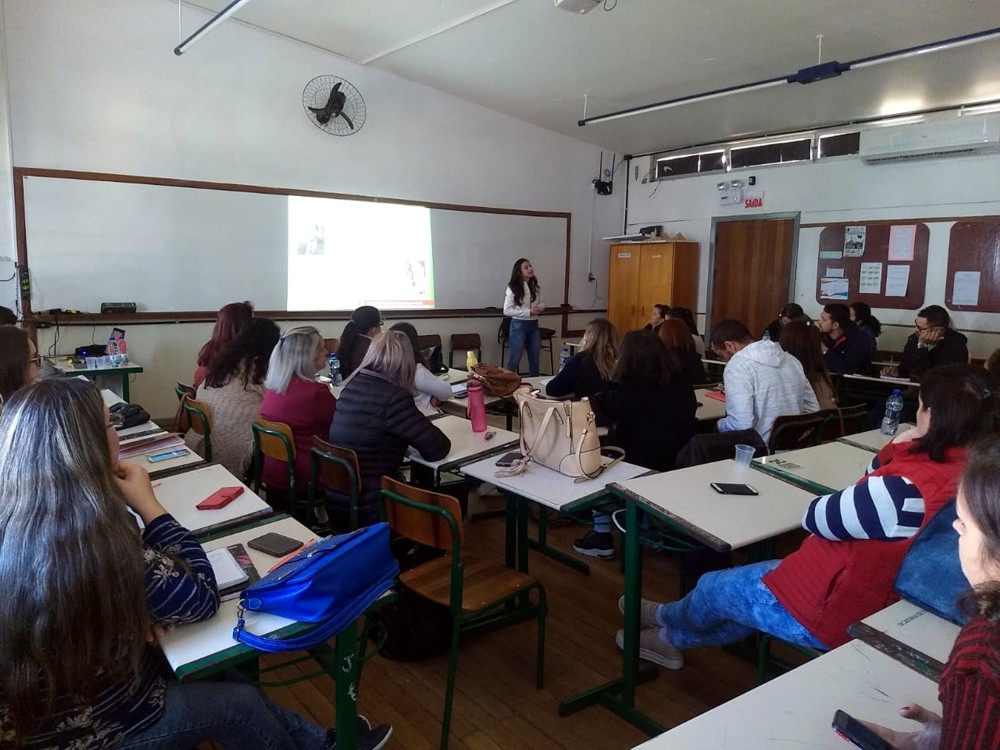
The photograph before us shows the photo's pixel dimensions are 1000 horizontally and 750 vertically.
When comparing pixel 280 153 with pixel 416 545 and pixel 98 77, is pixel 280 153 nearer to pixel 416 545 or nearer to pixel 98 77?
pixel 98 77

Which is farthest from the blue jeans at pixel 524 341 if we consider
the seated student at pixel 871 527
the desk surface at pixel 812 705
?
the desk surface at pixel 812 705

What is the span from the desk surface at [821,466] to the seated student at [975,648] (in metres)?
1.29

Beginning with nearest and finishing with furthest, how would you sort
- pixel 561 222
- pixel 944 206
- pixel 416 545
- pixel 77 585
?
pixel 77 585
pixel 416 545
pixel 944 206
pixel 561 222

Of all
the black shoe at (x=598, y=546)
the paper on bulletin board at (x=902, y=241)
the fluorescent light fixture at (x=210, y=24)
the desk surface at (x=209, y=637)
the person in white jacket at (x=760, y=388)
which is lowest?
the black shoe at (x=598, y=546)

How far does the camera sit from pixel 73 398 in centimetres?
124

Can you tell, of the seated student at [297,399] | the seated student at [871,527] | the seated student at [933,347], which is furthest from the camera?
the seated student at [933,347]

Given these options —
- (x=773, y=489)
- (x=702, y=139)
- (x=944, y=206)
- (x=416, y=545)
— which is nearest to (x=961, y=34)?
(x=944, y=206)

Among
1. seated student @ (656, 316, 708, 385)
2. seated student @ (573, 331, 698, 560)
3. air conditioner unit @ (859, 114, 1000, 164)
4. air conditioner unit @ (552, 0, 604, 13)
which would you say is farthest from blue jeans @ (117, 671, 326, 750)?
air conditioner unit @ (859, 114, 1000, 164)

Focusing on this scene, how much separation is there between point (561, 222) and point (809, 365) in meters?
5.56

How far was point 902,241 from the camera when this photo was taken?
669 centimetres

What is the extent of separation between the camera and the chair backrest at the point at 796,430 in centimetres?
312

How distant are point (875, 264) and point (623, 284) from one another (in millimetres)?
3093

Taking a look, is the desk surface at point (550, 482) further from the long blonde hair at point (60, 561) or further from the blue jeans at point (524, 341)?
the blue jeans at point (524, 341)

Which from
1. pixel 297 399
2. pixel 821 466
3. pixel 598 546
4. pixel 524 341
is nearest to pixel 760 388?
pixel 821 466
